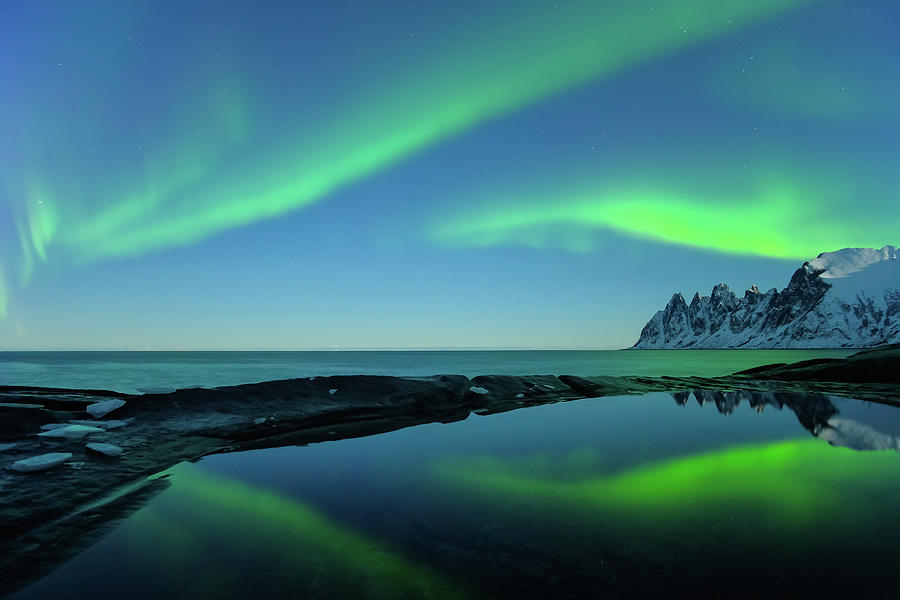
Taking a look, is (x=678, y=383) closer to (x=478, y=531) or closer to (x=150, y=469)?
(x=478, y=531)

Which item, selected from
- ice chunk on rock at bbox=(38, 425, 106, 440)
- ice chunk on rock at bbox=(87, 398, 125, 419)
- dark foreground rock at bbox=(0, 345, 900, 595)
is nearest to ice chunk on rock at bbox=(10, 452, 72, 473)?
dark foreground rock at bbox=(0, 345, 900, 595)

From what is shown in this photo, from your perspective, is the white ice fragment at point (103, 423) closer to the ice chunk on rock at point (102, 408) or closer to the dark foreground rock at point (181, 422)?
the dark foreground rock at point (181, 422)

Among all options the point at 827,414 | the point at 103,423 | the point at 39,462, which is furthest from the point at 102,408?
the point at 827,414

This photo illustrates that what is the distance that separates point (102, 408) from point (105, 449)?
12.7 feet

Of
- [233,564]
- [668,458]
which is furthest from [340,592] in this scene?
[668,458]

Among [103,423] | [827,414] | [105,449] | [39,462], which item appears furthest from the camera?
[827,414]

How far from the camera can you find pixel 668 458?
10.1 meters

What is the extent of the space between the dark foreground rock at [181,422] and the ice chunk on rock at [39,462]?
0.11 m

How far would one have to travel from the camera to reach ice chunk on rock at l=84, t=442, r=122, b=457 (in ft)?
28.7

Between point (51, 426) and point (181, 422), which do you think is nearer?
point (51, 426)

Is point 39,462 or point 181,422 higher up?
point 39,462

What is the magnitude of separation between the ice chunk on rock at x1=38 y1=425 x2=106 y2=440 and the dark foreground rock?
6 cm

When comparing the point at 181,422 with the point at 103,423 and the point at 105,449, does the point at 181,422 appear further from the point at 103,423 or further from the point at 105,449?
the point at 105,449

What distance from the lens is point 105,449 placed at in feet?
28.8
